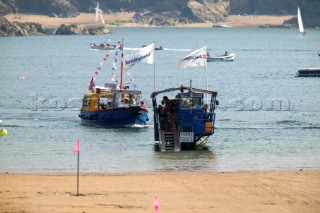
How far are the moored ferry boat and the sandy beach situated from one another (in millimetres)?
6483

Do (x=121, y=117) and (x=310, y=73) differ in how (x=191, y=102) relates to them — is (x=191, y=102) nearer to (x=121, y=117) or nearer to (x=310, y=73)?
(x=121, y=117)

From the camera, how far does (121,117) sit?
2114 inches

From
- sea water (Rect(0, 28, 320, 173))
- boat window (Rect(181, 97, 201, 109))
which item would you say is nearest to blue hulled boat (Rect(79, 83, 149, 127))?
sea water (Rect(0, 28, 320, 173))

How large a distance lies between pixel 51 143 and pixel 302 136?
1279 cm

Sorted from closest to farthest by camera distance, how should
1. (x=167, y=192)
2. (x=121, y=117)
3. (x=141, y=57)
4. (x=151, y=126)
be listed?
(x=167, y=192) < (x=141, y=57) < (x=121, y=117) < (x=151, y=126)

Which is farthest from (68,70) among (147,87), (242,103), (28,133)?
(28,133)

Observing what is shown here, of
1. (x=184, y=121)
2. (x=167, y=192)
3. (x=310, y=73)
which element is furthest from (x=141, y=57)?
(x=310, y=73)

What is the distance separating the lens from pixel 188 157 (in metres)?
43.4

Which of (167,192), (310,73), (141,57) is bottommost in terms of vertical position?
(167,192)

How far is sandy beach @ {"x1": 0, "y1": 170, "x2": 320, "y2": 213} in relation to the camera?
30.1 m

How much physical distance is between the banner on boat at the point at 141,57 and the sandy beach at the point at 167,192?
1446 cm

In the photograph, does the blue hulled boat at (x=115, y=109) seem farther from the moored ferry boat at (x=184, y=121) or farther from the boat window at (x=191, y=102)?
the boat window at (x=191, y=102)

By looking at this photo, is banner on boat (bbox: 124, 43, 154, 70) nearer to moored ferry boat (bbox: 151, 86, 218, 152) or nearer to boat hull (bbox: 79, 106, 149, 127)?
boat hull (bbox: 79, 106, 149, 127)

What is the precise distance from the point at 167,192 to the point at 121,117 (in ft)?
68.5
